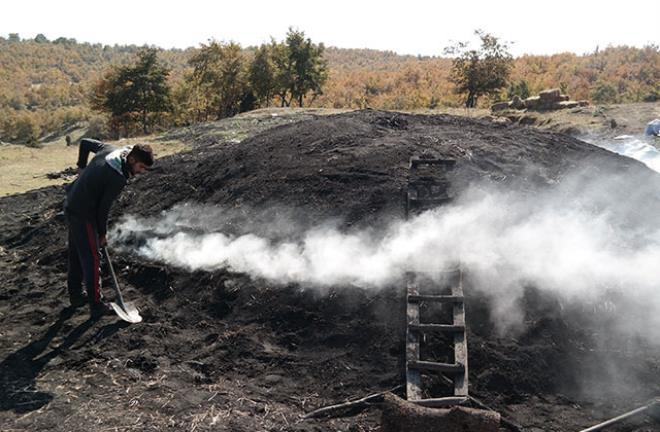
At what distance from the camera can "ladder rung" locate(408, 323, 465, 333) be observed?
13.3 feet

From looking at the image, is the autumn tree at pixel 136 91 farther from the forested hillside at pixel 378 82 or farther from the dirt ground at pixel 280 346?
the dirt ground at pixel 280 346

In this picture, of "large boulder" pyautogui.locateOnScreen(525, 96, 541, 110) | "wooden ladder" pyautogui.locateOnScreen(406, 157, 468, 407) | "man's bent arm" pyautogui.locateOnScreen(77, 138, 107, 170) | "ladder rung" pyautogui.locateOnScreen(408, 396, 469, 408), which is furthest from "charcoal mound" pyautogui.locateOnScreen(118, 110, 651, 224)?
"large boulder" pyautogui.locateOnScreen(525, 96, 541, 110)

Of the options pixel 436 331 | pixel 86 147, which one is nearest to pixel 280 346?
pixel 436 331

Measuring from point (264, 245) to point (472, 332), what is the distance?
2255 millimetres

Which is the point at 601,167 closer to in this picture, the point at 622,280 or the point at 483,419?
the point at 622,280

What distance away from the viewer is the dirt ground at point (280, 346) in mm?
3605

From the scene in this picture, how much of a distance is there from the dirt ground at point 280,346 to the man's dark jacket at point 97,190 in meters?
0.99

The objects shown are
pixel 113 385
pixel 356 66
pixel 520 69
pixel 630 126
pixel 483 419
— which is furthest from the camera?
pixel 356 66

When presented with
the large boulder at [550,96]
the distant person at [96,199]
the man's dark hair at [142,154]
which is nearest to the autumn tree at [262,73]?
the large boulder at [550,96]

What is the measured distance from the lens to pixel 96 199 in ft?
14.9

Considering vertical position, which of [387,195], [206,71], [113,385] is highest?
[206,71]

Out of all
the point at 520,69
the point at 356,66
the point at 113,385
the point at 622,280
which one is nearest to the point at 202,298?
the point at 113,385

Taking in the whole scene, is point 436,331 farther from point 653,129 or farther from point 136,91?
point 136,91

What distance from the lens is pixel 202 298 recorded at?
196 inches
